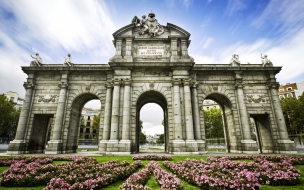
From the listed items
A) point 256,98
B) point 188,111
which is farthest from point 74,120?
point 256,98

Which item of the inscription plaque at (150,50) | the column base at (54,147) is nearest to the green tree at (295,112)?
the inscription plaque at (150,50)

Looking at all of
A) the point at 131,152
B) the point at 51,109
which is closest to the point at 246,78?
the point at 131,152

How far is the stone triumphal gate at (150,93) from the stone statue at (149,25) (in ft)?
0.39

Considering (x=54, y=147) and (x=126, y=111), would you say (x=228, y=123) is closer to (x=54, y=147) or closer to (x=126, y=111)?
(x=126, y=111)

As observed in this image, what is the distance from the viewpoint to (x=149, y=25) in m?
21.4

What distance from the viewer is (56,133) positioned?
18797 mm

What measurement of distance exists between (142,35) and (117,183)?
17920 mm

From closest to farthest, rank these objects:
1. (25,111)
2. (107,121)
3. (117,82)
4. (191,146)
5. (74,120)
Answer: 1. (191,146)
2. (107,121)
3. (117,82)
4. (25,111)
5. (74,120)

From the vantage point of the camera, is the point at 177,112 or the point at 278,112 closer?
the point at 177,112

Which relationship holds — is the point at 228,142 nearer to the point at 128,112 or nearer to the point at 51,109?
the point at 128,112

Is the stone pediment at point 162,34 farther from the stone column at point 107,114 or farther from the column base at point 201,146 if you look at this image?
the column base at point 201,146

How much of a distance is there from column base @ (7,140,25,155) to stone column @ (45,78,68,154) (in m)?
2.96

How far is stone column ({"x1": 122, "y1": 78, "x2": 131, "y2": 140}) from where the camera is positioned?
1753cm

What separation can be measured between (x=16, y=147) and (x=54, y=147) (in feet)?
13.3
